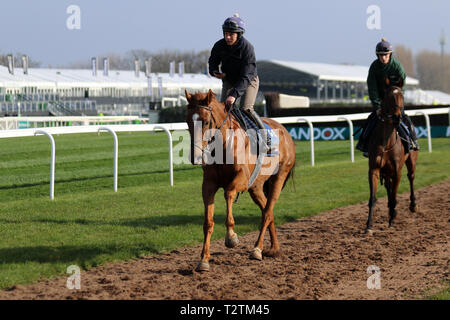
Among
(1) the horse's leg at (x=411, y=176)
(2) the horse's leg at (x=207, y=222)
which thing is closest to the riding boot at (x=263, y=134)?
(2) the horse's leg at (x=207, y=222)

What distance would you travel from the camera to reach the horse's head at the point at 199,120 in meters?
4.99

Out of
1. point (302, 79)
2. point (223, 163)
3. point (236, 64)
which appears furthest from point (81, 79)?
point (223, 163)

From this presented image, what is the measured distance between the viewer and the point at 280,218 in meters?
8.12

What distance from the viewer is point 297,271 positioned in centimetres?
536

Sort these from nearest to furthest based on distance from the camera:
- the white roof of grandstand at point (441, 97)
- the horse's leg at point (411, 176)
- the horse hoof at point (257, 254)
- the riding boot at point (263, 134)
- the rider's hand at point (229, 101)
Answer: the rider's hand at point (229, 101), the horse hoof at point (257, 254), the riding boot at point (263, 134), the horse's leg at point (411, 176), the white roof of grandstand at point (441, 97)

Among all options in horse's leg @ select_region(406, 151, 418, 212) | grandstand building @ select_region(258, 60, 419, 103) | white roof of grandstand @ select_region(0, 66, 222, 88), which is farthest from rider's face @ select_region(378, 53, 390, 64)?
grandstand building @ select_region(258, 60, 419, 103)

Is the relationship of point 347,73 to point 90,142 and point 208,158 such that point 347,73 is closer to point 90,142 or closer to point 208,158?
point 90,142

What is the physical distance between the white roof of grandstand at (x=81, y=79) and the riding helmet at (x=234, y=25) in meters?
34.9

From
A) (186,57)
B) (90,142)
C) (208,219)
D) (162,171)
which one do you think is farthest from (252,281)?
(186,57)

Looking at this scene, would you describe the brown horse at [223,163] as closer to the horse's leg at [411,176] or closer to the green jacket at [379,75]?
the green jacket at [379,75]

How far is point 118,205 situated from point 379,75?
3718 mm

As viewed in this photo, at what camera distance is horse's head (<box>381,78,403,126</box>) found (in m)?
7.54

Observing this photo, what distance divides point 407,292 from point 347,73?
59194mm
